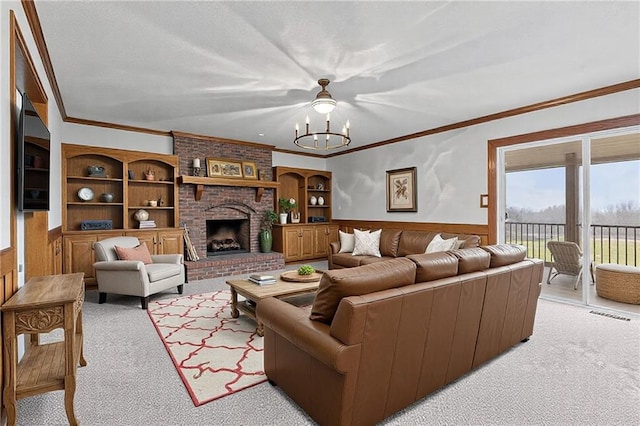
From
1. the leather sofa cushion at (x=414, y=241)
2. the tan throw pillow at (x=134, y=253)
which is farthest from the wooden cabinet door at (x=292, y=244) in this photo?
the tan throw pillow at (x=134, y=253)

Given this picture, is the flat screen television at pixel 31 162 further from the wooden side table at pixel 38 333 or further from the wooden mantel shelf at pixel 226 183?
the wooden mantel shelf at pixel 226 183

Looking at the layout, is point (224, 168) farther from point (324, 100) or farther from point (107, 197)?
point (324, 100)

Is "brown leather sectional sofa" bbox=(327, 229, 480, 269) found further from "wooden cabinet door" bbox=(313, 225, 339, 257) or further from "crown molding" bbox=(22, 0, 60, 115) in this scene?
"crown molding" bbox=(22, 0, 60, 115)

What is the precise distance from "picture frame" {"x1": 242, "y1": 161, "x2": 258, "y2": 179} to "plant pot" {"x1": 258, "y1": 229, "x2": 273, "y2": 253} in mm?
1153

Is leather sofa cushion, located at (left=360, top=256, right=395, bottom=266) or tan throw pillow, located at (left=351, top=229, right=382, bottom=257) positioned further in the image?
tan throw pillow, located at (left=351, top=229, right=382, bottom=257)

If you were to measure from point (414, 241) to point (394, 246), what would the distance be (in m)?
0.39

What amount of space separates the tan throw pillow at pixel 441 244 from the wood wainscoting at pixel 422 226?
418 millimetres

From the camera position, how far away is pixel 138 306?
156 inches

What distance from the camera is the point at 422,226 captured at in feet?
18.6

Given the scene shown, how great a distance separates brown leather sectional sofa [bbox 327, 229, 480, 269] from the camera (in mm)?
5156

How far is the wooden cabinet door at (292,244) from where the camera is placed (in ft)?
22.1

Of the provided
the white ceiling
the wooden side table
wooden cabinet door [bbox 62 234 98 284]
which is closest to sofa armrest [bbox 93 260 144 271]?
wooden cabinet door [bbox 62 234 98 284]

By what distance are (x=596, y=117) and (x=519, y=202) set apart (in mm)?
1557

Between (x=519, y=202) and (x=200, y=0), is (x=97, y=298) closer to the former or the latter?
(x=200, y=0)
